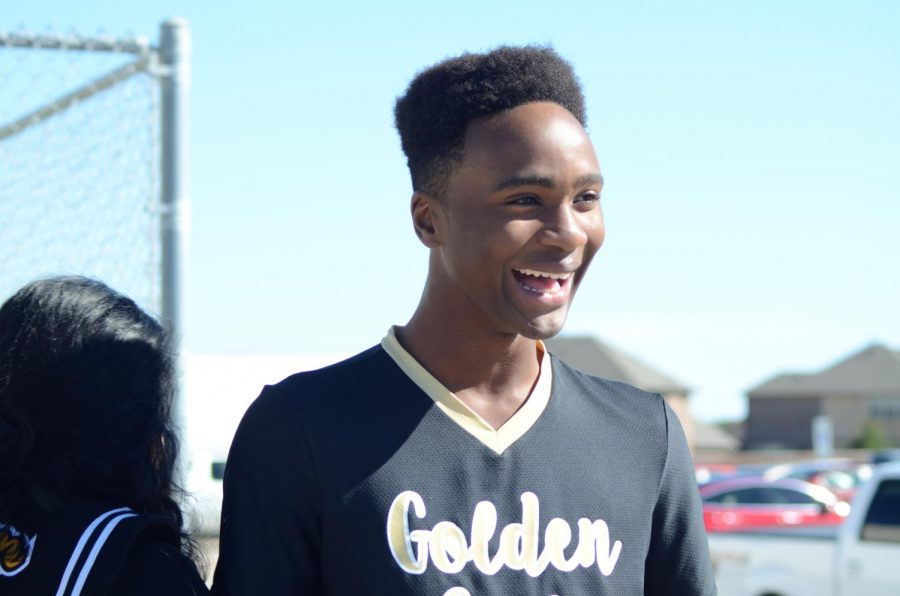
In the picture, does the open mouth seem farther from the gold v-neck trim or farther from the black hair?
the black hair

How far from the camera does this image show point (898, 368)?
2972 inches

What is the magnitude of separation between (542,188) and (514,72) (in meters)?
0.25

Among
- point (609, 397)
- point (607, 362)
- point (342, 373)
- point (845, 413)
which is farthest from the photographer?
point (845, 413)

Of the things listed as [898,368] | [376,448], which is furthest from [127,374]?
[898,368]

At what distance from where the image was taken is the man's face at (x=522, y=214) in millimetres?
2152

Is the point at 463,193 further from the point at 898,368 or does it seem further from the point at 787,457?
the point at 898,368

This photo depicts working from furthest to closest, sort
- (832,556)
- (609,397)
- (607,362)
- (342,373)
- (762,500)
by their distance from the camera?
1. (607,362)
2. (762,500)
3. (832,556)
4. (609,397)
5. (342,373)

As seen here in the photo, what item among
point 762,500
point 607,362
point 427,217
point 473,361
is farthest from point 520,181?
point 607,362

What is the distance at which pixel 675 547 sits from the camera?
2.36 metres

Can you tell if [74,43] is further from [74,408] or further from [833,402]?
[833,402]

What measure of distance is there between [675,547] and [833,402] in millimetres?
76270

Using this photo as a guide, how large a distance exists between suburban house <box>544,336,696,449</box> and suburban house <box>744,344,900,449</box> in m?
8.32

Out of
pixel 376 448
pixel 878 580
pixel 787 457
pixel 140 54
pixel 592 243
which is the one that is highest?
pixel 140 54

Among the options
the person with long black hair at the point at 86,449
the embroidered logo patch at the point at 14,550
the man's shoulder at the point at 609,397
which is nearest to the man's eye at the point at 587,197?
the man's shoulder at the point at 609,397
